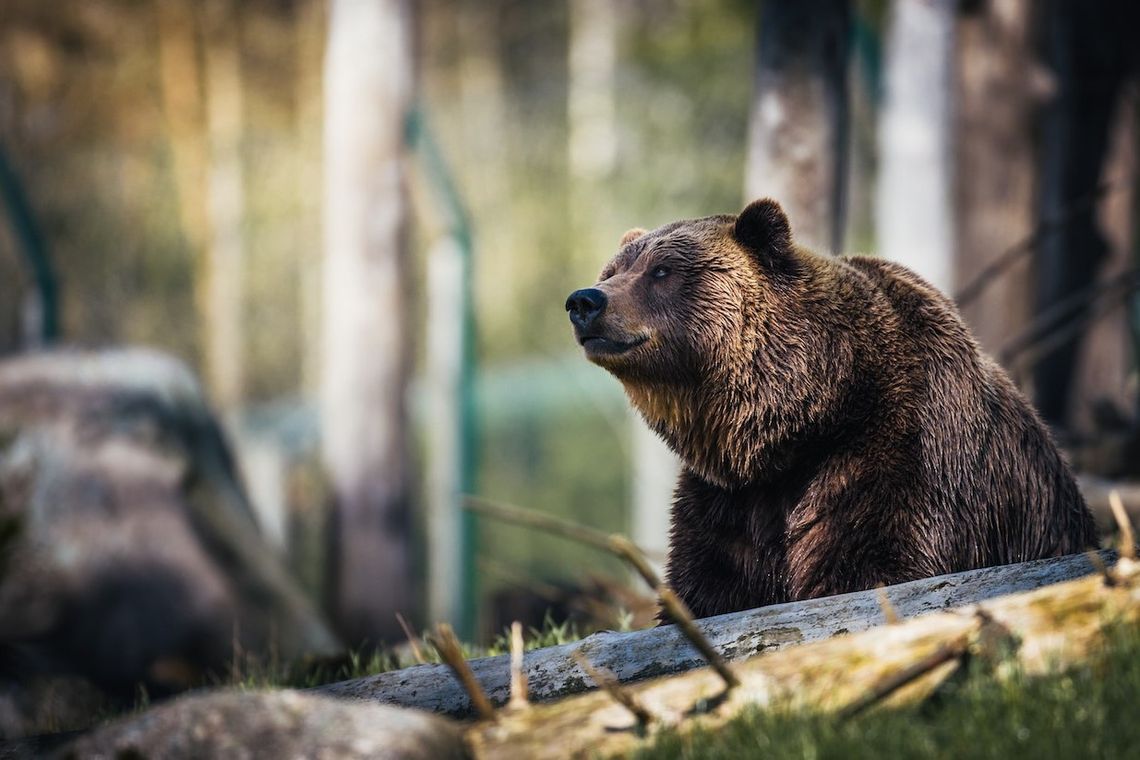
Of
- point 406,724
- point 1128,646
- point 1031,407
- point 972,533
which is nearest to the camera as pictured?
point 406,724

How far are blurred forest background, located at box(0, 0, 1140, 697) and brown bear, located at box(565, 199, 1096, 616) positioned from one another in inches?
73.7

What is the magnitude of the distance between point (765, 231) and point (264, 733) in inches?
91.4

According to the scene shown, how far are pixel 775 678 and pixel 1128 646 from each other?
732 millimetres

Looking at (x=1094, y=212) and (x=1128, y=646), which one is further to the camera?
(x=1094, y=212)

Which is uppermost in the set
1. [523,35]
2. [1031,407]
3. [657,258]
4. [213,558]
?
[523,35]

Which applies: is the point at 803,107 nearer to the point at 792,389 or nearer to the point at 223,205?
the point at 792,389

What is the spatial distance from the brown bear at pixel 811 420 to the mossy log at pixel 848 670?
2.65 ft

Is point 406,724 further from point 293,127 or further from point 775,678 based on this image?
point 293,127

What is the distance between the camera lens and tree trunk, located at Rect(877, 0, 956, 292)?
7.41 metres

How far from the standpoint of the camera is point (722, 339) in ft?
13.5

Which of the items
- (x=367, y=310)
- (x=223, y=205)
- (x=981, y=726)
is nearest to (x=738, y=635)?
(x=981, y=726)

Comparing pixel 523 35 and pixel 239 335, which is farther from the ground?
pixel 523 35

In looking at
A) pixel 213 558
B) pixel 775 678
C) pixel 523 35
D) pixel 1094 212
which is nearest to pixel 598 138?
pixel 523 35

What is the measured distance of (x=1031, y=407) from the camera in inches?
165
